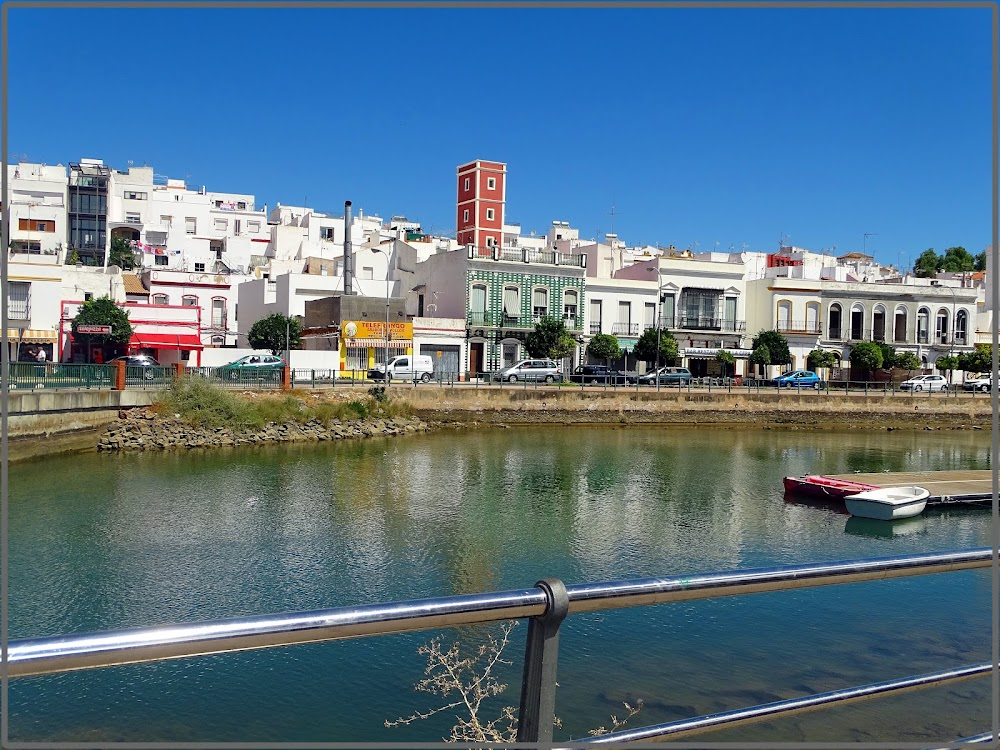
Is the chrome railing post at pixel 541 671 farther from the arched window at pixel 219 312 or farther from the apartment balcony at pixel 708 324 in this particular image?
the apartment balcony at pixel 708 324

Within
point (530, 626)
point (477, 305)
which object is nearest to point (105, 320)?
point (477, 305)

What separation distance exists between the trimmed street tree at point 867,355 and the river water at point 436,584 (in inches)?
1180

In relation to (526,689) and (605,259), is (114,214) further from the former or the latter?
(526,689)

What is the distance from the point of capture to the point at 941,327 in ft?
204

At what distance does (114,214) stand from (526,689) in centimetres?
7326

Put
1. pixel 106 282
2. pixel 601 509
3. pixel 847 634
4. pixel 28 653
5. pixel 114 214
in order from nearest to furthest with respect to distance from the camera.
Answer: pixel 28 653
pixel 847 634
pixel 601 509
pixel 106 282
pixel 114 214

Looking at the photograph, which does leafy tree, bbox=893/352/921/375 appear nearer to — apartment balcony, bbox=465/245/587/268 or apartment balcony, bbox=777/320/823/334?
apartment balcony, bbox=777/320/823/334

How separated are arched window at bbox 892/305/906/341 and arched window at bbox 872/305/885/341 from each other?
0.82 meters

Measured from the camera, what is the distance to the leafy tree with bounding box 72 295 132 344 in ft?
146

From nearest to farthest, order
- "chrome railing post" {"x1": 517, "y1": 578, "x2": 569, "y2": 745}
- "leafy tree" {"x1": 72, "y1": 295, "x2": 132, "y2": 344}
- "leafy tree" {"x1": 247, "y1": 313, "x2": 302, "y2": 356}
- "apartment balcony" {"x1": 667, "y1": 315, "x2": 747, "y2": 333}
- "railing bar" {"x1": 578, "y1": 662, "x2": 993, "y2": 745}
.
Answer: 1. "chrome railing post" {"x1": 517, "y1": 578, "x2": 569, "y2": 745}
2. "railing bar" {"x1": 578, "y1": 662, "x2": 993, "y2": 745}
3. "leafy tree" {"x1": 72, "y1": 295, "x2": 132, "y2": 344}
4. "leafy tree" {"x1": 247, "y1": 313, "x2": 302, "y2": 356}
5. "apartment balcony" {"x1": 667, "y1": 315, "x2": 747, "y2": 333}

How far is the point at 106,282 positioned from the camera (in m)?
49.6

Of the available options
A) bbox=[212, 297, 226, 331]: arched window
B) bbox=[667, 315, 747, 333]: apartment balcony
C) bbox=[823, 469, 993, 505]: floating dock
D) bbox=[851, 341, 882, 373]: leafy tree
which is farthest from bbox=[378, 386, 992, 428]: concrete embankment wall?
bbox=[212, 297, 226, 331]: arched window

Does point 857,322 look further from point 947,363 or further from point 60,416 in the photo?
point 60,416

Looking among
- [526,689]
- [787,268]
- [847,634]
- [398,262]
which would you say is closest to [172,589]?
[847,634]
